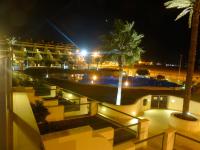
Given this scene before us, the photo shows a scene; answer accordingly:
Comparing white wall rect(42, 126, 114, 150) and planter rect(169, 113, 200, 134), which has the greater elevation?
white wall rect(42, 126, 114, 150)

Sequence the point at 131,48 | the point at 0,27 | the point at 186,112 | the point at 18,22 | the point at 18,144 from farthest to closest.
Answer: the point at 18,22
the point at 0,27
the point at 131,48
the point at 186,112
the point at 18,144

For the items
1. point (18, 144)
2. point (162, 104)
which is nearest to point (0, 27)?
point (162, 104)

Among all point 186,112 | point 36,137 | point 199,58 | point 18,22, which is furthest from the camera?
point 199,58

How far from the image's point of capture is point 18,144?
13.4 ft

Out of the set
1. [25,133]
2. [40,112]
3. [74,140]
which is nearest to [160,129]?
[40,112]

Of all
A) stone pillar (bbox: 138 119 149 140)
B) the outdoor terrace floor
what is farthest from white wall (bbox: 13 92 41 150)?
stone pillar (bbox: 138 119 149 140)

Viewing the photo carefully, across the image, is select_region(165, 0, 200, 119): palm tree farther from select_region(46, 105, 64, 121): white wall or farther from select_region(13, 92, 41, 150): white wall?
select_region(13, 92, 41, 150): white wall

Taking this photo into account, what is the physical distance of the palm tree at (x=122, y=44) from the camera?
547 inches

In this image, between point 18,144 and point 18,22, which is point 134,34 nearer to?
point 18,144

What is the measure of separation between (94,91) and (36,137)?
13.7 metres

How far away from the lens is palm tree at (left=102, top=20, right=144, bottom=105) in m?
13.9

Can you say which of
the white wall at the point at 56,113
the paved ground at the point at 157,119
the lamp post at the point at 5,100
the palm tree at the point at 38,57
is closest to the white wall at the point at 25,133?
the lamp post at the point at 5,100

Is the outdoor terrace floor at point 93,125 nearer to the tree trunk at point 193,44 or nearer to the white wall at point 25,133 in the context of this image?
the white wall at point 25,133

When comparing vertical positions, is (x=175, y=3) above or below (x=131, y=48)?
above
